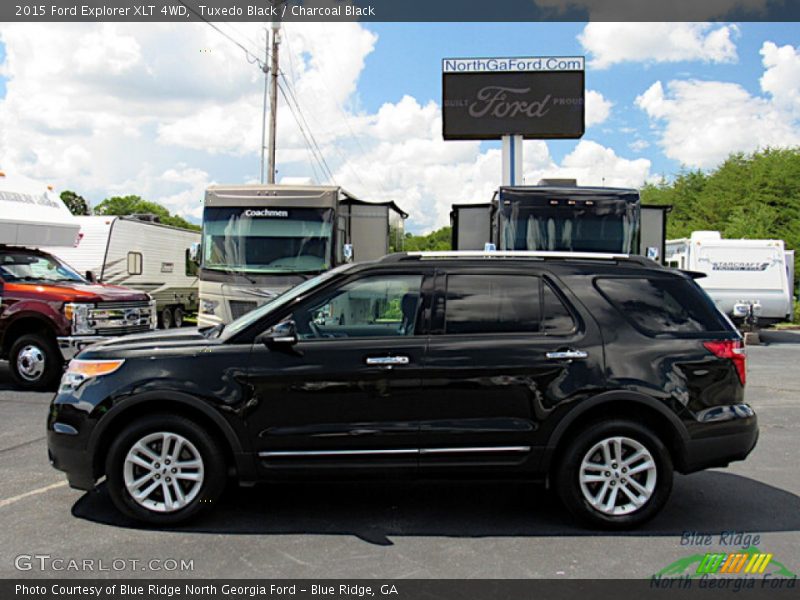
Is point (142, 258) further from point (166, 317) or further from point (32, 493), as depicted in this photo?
point (32, 493)

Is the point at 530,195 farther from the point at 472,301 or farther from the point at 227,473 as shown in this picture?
the point at 227,473

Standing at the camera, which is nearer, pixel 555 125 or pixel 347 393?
pixel 347 393

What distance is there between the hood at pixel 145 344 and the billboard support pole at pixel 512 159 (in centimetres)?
1768

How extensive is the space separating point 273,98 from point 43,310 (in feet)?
50.0

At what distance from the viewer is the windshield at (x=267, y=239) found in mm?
12117

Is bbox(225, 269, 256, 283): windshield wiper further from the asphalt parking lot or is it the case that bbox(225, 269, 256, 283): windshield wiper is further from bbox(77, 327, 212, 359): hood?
bbox(77, 327, 212, 359): hood

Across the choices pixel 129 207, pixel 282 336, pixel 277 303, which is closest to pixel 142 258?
pixel 277 303

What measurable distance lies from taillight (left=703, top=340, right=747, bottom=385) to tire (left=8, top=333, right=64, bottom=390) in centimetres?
891

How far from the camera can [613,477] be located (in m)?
5.10

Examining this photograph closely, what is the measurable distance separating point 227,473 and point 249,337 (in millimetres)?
914

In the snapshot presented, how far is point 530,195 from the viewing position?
12.9m

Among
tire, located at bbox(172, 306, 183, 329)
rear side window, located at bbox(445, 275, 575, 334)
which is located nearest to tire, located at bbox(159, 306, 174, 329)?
tire, located at bbox(172, 306, 183, 329)

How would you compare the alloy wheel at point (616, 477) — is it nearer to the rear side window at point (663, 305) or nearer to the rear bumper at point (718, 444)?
the rear bumper at point (718, 444)
